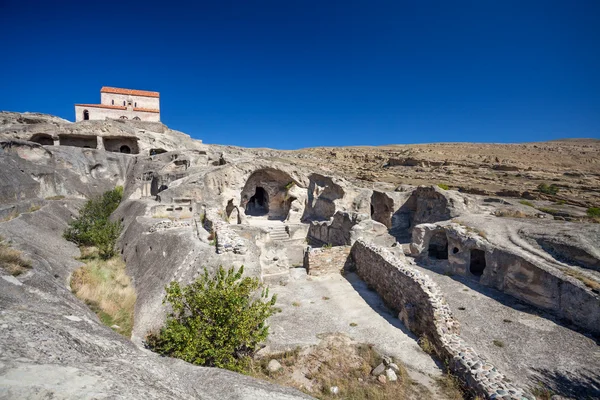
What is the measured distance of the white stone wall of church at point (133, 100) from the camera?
33312mm

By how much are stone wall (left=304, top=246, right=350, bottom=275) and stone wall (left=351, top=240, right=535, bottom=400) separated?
0.71 metres

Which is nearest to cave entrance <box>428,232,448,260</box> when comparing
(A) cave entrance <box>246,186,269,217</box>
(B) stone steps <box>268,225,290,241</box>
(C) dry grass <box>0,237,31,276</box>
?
(B) stone steps <box>268,225,290,241</box>

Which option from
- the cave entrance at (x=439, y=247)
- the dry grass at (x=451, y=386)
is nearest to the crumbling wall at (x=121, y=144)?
the cave entrance at (x=439, y=247)

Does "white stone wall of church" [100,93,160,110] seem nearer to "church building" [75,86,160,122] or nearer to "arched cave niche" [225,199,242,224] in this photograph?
"church building" [75,86,160,122]

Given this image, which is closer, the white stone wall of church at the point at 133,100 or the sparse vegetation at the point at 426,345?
the sparse vegetation at the point at 426,345

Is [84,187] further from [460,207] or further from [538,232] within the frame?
[538,232]

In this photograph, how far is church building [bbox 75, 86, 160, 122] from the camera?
97.8 feet

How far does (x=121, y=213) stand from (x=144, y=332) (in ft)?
38.4

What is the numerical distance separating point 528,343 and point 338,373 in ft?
16.7

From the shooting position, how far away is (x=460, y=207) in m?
15.8

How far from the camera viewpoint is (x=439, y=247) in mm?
14734

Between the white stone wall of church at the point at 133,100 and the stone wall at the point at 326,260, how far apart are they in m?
33.6

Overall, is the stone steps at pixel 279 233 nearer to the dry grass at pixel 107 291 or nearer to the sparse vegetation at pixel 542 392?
the dry grass at pixel 107 291

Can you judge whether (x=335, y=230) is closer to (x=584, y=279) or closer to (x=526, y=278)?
(x=526, y=278)
